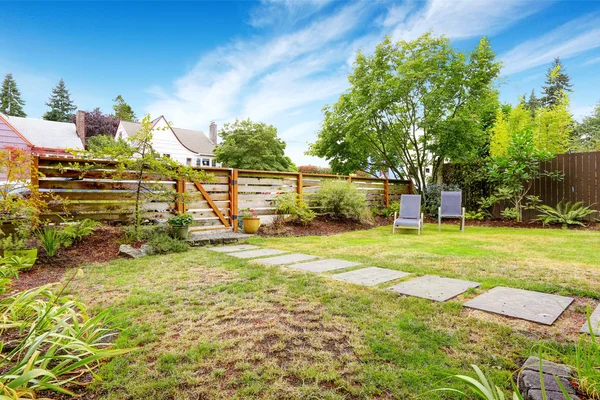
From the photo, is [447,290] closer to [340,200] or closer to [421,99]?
[340,200]

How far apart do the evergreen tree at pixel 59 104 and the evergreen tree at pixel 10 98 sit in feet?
9.86

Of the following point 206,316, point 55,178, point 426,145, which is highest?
point 426,145

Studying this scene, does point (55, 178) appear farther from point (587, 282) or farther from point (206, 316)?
point (587, 282)

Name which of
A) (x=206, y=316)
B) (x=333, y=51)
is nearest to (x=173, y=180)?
(x=206, y=316)

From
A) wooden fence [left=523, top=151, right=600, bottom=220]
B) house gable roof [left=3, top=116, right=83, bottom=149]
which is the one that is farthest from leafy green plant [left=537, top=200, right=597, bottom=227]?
house gable roof [left=3, top=116, right=83, bottom=149]

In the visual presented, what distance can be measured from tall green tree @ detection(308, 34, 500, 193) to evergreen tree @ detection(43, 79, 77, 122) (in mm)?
40938

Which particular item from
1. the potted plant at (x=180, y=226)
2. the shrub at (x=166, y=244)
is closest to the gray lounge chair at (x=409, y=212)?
the potted plant at (x=180, y=226)

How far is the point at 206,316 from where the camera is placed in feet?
7.40

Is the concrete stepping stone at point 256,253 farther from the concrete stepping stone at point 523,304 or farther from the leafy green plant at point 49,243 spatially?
the concrete stepping stone at point 523,304

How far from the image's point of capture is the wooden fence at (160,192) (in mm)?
5109

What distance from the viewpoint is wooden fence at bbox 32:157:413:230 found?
5.11 m

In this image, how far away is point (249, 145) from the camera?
1834 centimetres

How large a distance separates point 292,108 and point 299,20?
21.7ft

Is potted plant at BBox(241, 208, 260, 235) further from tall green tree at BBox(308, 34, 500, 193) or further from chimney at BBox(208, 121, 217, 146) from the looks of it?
chimney at BBox(208, 121, 217, 146)
